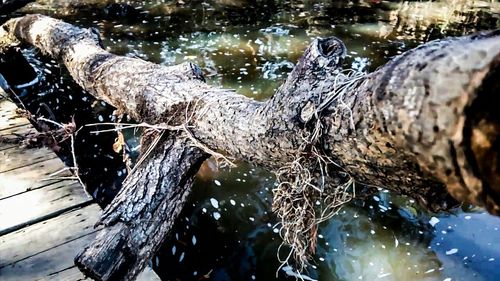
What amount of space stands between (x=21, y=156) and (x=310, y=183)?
233cm

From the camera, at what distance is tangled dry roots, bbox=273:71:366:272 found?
143 cm

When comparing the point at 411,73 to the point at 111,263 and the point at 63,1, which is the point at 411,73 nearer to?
the point at 111,263

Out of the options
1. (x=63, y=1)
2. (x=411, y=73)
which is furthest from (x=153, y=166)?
(x=63, y=1)

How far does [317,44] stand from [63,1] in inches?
280

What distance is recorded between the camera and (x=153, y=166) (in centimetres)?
222

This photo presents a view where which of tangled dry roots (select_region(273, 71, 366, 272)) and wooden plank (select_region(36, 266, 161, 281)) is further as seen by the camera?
wooden plank (select_region(36, 266, 161, 281))

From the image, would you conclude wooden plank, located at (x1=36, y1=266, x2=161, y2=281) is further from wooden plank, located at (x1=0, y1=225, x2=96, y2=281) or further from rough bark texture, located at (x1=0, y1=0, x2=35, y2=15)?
rough bark texture, located at (x1=0, y1=0, x2=35, y2=15)

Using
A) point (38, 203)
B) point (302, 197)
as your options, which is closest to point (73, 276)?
point (38, 203)

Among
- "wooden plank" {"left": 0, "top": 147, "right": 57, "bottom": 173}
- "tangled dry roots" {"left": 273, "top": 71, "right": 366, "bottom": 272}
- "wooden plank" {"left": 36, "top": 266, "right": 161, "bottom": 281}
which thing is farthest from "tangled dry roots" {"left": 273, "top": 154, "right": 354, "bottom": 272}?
"wooden plank" {"left": 0, "top": 147, "right": 57, "bottom": 173}

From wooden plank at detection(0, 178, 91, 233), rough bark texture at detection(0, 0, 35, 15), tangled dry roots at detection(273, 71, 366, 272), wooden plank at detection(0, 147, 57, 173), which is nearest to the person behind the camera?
tangled dry roots at detection(273, 71, 366, 272)

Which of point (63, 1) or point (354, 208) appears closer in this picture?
point (354, 208)

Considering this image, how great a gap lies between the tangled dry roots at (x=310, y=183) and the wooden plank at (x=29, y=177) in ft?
5.58

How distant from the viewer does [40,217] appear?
2.51 metres

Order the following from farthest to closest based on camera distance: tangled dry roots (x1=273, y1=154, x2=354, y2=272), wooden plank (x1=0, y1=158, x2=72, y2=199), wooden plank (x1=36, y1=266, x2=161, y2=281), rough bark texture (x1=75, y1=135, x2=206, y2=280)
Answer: wooden plank (x1=0, y1=158, x2=72, y2=199)
wooden plank (x1=36, y1=266, x2=161, y2=281)
rough bark texture (x1=75, y1=135, x2=206, y2=280)
tangled dry roots (x1=273, y1=154, x2=354, y2=272)
